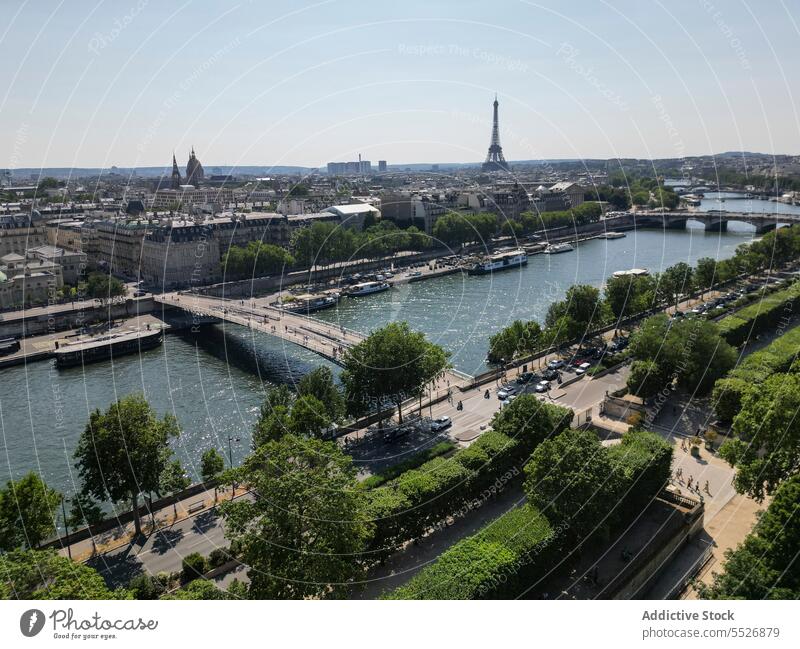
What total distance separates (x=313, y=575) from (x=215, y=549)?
13.1ft

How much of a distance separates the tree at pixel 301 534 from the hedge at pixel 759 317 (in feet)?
62.0

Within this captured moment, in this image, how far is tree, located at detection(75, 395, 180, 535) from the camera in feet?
47.5

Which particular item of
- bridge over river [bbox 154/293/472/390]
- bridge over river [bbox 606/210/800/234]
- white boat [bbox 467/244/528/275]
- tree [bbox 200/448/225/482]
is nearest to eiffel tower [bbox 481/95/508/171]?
bridge over river [bbox 606/210/800/234]

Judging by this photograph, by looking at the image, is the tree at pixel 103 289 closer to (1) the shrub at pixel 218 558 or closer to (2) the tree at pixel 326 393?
(2) the tree at pixel 326 393

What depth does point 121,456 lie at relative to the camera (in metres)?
14.5

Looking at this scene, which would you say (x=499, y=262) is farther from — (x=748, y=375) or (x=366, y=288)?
(x=748, y=375)

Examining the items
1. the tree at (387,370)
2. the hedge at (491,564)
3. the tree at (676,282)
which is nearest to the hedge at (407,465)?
the tree at (387,370)

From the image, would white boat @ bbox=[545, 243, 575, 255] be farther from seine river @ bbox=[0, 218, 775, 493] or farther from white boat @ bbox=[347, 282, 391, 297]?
white boat @ bbox=[347, 282, 391, 297]

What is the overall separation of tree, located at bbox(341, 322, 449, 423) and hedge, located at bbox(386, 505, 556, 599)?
305 inches

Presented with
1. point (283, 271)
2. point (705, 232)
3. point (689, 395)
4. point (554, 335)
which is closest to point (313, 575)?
point (689, 395)

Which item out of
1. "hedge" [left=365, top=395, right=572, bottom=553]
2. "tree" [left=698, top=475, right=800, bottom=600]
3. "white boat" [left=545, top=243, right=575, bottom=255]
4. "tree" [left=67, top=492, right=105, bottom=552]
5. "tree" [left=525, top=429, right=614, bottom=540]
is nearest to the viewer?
"tree" [left=698, top=475, right=800, bottom=600]

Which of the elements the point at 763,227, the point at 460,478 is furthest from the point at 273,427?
the point at 763,227

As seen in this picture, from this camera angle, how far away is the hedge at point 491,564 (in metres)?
10.3

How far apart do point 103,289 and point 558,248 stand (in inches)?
1531
